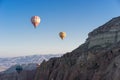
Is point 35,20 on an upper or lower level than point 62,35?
upper

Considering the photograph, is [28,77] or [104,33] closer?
[104,33]

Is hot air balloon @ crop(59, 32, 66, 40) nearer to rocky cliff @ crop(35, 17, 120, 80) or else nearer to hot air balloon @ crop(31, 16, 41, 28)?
rocky cliff @ crop(35, 17, 120, 80)

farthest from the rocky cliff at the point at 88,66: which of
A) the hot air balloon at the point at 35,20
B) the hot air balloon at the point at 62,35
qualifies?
the hot air balloon at the point at 35,20

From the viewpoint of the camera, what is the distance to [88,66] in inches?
2650

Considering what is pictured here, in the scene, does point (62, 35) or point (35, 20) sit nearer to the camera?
point (35, 20)

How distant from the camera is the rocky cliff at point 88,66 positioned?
184 ft

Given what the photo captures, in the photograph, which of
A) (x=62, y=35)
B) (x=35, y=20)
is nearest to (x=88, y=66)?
(x=35, y=20)

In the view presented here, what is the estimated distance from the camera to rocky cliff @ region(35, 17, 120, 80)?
56.0 m

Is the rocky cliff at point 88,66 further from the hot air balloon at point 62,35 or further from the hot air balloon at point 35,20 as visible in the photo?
the hot air balloon at point 35,20

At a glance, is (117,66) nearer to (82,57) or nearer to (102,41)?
(82,57)

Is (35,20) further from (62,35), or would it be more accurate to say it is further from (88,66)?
(88,66)

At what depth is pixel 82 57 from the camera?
239 ft

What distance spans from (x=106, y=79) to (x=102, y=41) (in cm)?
3844

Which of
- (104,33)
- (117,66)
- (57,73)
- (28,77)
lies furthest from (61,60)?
(28,77)
